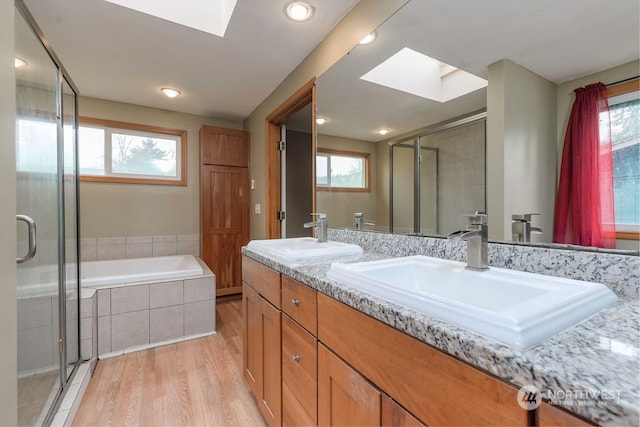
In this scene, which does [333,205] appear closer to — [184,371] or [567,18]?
[567,18]

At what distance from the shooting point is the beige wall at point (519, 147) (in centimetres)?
87

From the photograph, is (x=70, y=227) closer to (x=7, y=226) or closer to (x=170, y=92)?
(x=7, y=226)

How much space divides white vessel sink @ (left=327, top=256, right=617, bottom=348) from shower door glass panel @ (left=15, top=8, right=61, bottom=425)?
1441 mm

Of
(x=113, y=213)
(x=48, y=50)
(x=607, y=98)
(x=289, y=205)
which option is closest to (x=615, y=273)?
(x=607, y=98)

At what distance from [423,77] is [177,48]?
178 centimetres

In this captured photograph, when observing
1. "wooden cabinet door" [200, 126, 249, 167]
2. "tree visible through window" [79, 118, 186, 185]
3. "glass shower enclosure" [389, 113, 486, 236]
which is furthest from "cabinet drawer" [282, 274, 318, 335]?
"tree visible through window" [79, 118, 186, 185]

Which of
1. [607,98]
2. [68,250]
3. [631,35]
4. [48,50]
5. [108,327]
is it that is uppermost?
[48,50]

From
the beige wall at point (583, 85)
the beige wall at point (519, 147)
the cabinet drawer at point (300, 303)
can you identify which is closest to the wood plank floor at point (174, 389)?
the cabinet drawer at point (300, 303)

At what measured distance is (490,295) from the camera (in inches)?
32.5

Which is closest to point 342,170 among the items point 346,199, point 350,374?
point 346,199

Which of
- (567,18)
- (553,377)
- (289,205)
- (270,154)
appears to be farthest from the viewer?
(289,205)

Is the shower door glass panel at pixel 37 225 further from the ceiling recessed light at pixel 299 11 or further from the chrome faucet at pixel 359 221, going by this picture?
the chrome faucet at pixel 359 221

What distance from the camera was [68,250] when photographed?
1.79m

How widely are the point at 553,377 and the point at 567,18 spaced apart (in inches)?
38.4
